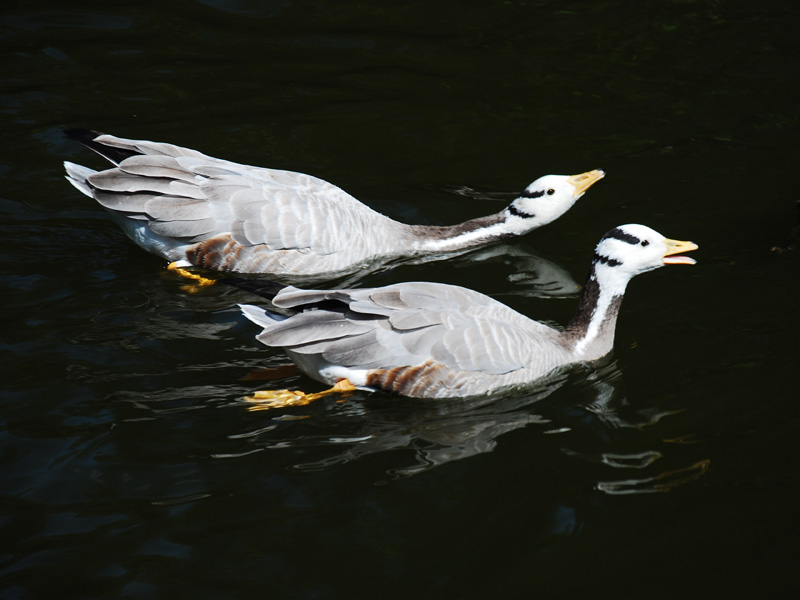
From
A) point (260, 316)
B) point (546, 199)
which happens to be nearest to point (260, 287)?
point (260, 316)

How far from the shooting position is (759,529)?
4.99m

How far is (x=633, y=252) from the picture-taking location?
6852 millimetres

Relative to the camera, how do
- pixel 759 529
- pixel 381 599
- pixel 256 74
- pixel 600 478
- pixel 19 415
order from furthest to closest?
pixel 256 74
pixel 19 415
pixel 600 478
pixel 759 529
pixel 381 599

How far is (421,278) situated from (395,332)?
219cm

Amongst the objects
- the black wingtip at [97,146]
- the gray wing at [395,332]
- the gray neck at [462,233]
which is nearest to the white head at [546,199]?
the gray neck at [462,233]

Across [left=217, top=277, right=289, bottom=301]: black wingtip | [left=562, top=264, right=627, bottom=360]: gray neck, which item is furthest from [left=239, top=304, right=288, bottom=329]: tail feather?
[left=562, top=264, right=627, bottom=360]: gray neck

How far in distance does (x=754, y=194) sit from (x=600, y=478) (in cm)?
509

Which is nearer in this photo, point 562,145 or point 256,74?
point 562,145

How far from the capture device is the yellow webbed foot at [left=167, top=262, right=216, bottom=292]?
799cm

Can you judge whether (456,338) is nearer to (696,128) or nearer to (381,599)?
(381,599)

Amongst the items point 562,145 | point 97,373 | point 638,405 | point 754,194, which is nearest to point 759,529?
point 638,405

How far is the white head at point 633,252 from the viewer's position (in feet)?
22.4

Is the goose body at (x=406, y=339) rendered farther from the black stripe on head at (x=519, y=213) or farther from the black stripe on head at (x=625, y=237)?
the black stripe on head at (x=519, y=213)

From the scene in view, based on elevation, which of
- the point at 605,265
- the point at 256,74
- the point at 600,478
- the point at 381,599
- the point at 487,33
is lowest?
the point at 381,599
